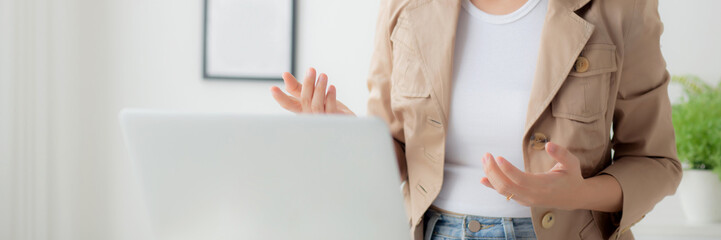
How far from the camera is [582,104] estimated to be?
3.04ft

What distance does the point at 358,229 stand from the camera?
53 cm

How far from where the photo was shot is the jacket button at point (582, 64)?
3.05 ft

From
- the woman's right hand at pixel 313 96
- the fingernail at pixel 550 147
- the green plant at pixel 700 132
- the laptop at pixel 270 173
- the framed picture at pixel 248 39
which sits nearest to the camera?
the laptop at pixel 270 173

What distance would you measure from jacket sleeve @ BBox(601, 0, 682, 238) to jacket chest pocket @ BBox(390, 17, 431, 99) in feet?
1.02

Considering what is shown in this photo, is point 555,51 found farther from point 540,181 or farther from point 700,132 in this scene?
point 700,132

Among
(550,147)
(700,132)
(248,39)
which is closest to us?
(550,147)

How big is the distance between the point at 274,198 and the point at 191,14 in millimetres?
1887

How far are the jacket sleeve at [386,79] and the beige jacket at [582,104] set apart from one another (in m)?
0.05

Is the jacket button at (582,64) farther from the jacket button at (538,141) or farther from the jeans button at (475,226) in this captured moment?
the jeans button at (475,226)

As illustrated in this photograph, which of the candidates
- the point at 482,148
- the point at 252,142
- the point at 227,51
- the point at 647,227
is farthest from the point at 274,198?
the point at 227,51

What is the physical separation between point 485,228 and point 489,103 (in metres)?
0.19

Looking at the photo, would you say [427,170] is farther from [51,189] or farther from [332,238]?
[51,189]

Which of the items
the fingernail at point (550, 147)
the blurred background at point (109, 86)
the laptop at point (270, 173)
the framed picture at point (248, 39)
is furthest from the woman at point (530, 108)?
the framed picture at point (248, 39)

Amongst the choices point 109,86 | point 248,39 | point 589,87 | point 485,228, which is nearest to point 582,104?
point 589,87
